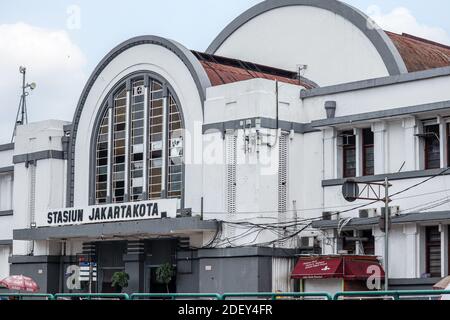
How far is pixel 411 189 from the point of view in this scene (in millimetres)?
31312

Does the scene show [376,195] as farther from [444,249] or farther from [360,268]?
[444,249]

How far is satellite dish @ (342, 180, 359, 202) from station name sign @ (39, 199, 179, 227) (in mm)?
6014

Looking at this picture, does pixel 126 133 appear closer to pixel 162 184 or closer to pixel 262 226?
pixel 162 184

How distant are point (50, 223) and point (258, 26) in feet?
36.1

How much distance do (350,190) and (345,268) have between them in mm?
2328

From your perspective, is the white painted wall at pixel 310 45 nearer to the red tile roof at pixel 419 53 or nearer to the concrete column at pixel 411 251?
the red tile roof at pixel 419 53

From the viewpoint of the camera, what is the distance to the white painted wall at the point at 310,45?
120 feet

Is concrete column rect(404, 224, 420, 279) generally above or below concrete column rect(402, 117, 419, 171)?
below

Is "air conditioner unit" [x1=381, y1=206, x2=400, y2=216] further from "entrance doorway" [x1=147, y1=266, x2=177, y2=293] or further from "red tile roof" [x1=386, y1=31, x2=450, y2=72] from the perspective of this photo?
"entrance doorway" [x1=147, y1=266, x2=177, y2=293]

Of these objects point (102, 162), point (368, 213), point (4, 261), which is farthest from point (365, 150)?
point (4, 261)

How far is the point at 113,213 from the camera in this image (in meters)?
36.2

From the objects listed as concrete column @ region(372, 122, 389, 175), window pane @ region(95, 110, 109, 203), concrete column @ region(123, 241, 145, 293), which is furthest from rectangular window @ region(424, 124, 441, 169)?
window pane @ region(95, 110, 109, 203)

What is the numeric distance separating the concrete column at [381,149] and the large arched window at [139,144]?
22.6ft

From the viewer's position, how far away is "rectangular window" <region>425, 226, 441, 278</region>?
31188 mm
